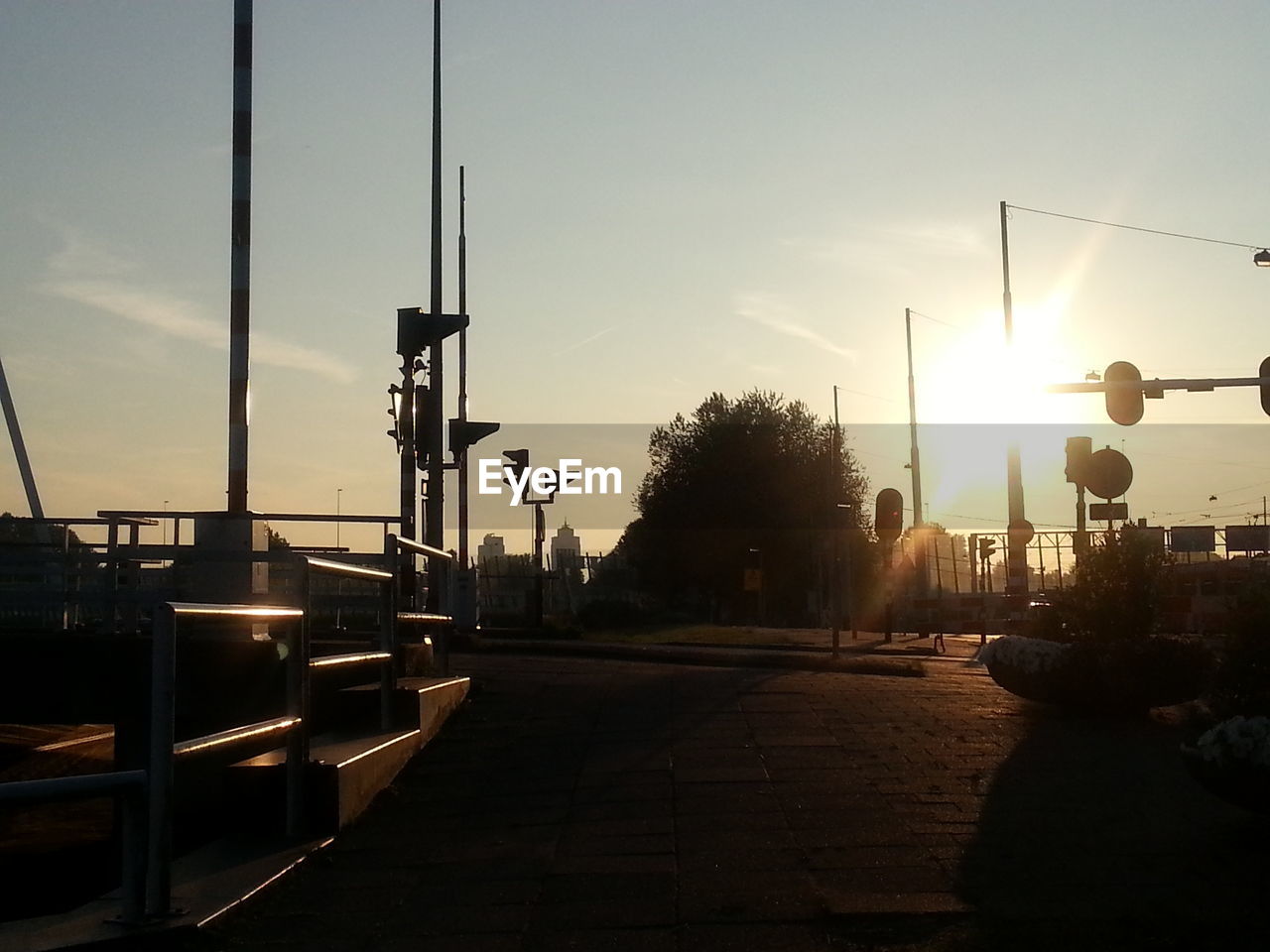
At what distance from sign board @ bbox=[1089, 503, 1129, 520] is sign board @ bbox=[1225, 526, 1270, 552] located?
15999mm

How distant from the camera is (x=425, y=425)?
16.2m

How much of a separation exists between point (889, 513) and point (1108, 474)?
13.5 ft

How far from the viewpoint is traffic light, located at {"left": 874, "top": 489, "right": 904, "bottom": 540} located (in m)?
20.6

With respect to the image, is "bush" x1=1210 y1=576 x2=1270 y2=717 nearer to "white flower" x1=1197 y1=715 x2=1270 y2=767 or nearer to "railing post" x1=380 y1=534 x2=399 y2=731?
"white flower" x1=1197 y1=715 x2=1270 y2=767

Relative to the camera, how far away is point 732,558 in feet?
202

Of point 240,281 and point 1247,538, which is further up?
point 240,281

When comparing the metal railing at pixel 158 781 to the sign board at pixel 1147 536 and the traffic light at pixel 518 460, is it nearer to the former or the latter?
the sign board at pixel 1147 536

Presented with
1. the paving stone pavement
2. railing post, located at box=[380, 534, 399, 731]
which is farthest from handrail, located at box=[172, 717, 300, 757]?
railing post, located at box=[380, 534, 399, 731]

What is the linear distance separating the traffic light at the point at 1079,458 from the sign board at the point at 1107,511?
0.40 m

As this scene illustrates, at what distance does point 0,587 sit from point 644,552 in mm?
49521

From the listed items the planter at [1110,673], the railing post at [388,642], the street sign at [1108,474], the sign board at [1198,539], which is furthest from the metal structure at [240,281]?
the sign board at [1198,539]

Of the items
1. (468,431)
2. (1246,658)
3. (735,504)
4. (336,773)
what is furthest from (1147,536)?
(735,504)

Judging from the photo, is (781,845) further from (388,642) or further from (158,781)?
(388,642)

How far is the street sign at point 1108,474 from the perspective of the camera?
17109 mm
